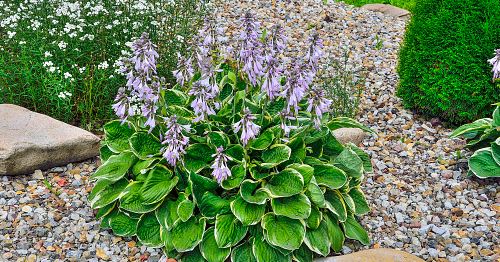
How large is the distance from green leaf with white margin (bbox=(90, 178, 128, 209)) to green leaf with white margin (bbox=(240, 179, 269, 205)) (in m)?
0.85

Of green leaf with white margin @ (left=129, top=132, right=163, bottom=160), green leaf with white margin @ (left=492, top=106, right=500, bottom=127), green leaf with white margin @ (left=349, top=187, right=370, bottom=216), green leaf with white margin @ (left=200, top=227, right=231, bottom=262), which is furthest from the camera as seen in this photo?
green leaf with white margin @ (left=492, top=106, right=500, bottom=127)

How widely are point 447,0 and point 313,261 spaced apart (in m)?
2.62

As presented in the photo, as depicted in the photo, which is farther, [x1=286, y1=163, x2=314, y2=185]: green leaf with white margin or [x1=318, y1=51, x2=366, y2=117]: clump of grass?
[x1=318, y1=51, x2=366, y2=117]: clump of grass

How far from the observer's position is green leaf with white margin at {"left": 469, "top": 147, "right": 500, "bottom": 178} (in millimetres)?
4742

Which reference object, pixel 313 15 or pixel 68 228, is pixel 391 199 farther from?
pixel 313 15

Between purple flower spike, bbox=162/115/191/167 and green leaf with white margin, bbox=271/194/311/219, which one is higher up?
purple flower spike, bbox=162/115/191/167

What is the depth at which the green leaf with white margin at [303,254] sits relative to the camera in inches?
157

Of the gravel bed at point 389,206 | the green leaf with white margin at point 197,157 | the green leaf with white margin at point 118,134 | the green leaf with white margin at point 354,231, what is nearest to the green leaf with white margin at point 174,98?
the green leaf with white margin at point 118,134

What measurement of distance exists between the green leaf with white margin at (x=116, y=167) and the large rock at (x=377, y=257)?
4.52 ft

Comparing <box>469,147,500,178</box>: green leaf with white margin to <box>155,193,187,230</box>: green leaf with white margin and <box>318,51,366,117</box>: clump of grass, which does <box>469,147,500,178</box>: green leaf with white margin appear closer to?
<box>318,51,366,117</box>: clump of grass

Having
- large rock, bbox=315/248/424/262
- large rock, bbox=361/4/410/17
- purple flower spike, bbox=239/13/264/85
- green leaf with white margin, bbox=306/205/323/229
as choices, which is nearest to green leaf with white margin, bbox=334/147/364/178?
green leaf with white margin, bbox=306/205/323/229

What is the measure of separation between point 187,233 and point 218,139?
0.61 metres

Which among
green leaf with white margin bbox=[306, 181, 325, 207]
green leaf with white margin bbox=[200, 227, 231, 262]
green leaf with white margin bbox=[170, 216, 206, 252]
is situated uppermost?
green leaf with white margin bbox=[306, 181, 325, 207]

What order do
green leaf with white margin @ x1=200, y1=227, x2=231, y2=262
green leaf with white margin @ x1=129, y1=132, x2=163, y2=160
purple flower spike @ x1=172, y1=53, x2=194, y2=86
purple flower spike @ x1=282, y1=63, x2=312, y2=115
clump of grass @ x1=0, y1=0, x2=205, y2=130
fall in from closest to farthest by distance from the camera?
purple flower spike @ x1=282, y1=63, x2=312, y2=115 < green leaf with white margin @ x1=200, y1=227, x2=231, y2=262 < purple flower spike @ x1=172, y1=53, x2=194, y2=86 < green leaf with white margin @ x1=129, y1=132, x2=163, y2=160 < clump of grass @ x1=0, y1=0, x2=205, y2=130
